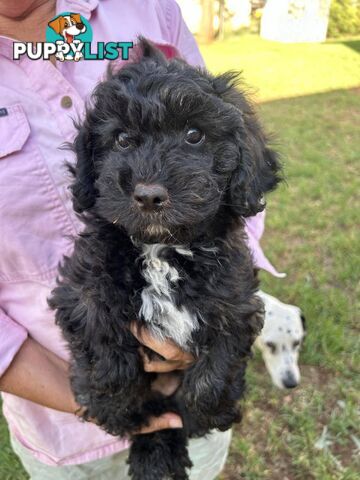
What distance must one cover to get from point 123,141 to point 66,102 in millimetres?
428

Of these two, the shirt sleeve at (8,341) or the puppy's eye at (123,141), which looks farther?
the shirt sleeve at (8,341)

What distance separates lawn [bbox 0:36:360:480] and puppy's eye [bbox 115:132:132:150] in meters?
0.79

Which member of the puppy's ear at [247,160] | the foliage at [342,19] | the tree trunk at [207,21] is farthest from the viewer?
the foliage at [342,19]

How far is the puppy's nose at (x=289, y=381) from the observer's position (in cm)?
420

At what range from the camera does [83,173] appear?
202cm

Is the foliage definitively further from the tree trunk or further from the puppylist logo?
the puppylist logo

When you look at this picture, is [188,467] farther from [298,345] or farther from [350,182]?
[350,182]

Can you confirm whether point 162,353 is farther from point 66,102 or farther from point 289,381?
point 289,381

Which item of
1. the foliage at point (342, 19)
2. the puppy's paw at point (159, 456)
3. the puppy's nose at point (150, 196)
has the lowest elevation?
the foliage at point (342, 19)

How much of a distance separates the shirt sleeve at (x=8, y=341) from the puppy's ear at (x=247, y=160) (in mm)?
1045

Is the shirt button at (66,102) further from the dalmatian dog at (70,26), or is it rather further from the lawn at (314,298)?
the lawn at (314,298)

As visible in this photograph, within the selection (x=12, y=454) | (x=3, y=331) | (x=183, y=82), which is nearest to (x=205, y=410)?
(x=3, y=331)

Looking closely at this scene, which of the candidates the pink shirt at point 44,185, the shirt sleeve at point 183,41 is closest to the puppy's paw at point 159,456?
the pink shirt at point 44,185

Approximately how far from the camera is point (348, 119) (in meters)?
9.88
